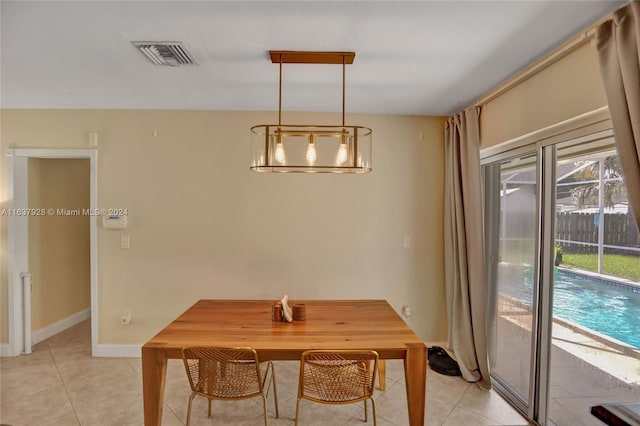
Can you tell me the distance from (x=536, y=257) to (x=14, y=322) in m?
4.84

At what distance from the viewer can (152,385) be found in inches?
73.0

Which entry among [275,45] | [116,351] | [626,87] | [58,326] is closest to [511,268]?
[626,87]

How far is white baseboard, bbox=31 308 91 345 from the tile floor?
1.38 ft

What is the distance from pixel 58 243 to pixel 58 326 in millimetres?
1015

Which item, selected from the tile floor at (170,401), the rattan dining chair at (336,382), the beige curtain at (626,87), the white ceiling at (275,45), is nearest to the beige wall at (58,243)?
the tile floor at (170,401)

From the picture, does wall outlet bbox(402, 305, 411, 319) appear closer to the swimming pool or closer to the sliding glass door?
the sliding glass door

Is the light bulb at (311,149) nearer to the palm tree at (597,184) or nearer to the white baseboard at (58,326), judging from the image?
the palm tree at (597,184)

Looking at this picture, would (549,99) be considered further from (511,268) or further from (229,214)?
(229,214)

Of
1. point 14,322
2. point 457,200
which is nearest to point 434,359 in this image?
point 457,200

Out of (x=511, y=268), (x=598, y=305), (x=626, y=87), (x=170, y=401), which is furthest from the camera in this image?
(x=511, y=268)

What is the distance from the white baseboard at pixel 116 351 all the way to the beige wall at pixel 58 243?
101cm

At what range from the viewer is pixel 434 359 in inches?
123

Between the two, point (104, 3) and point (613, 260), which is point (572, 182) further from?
point (104, 3)

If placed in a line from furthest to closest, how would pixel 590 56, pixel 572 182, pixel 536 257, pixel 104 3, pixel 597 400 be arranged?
pixel 536 257 < pixel 572 182 < pixel 597 400 < pixel 590 56 < pixel 104 3
